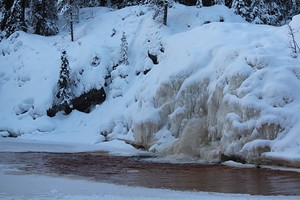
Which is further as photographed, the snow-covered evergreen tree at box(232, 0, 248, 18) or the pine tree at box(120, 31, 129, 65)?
the snow-covered evergreen tree at box(232, 0, 248, 18)

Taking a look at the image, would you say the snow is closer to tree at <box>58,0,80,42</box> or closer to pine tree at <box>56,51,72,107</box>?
pine tree at <box>56,51,72,107</box>

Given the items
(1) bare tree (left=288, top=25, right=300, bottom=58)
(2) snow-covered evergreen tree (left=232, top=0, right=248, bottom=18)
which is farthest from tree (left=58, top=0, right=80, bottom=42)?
(1) bare tree (left=288, top=25, right=300, bottom=58)

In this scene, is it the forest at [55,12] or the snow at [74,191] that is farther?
the forest at [55,12]

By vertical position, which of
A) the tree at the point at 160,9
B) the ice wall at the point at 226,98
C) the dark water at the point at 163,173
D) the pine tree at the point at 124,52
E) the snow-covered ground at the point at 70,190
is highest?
the tree at the point at 160,9

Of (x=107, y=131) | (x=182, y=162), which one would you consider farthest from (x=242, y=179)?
(x=107, y=131)

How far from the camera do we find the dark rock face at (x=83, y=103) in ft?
79.5

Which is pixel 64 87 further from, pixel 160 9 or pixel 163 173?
pixel 163 173

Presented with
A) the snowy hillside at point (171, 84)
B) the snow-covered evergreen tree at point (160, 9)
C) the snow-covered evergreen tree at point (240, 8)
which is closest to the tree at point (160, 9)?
the snow-covered evergreen tree at point (160, 9)

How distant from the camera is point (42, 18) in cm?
3244

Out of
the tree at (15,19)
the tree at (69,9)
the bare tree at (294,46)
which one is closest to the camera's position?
the bare tree at (294,46)

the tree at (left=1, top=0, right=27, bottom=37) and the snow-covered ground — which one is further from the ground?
the tree at (left=1, top=0, right=27, bottom=37)

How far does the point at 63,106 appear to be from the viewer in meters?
24.4

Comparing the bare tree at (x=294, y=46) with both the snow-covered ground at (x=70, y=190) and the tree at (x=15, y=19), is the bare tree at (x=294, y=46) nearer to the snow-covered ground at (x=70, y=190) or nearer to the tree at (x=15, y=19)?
the snow-covered ground at (x=70, y=190)

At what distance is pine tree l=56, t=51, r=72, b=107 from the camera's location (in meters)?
24.3
